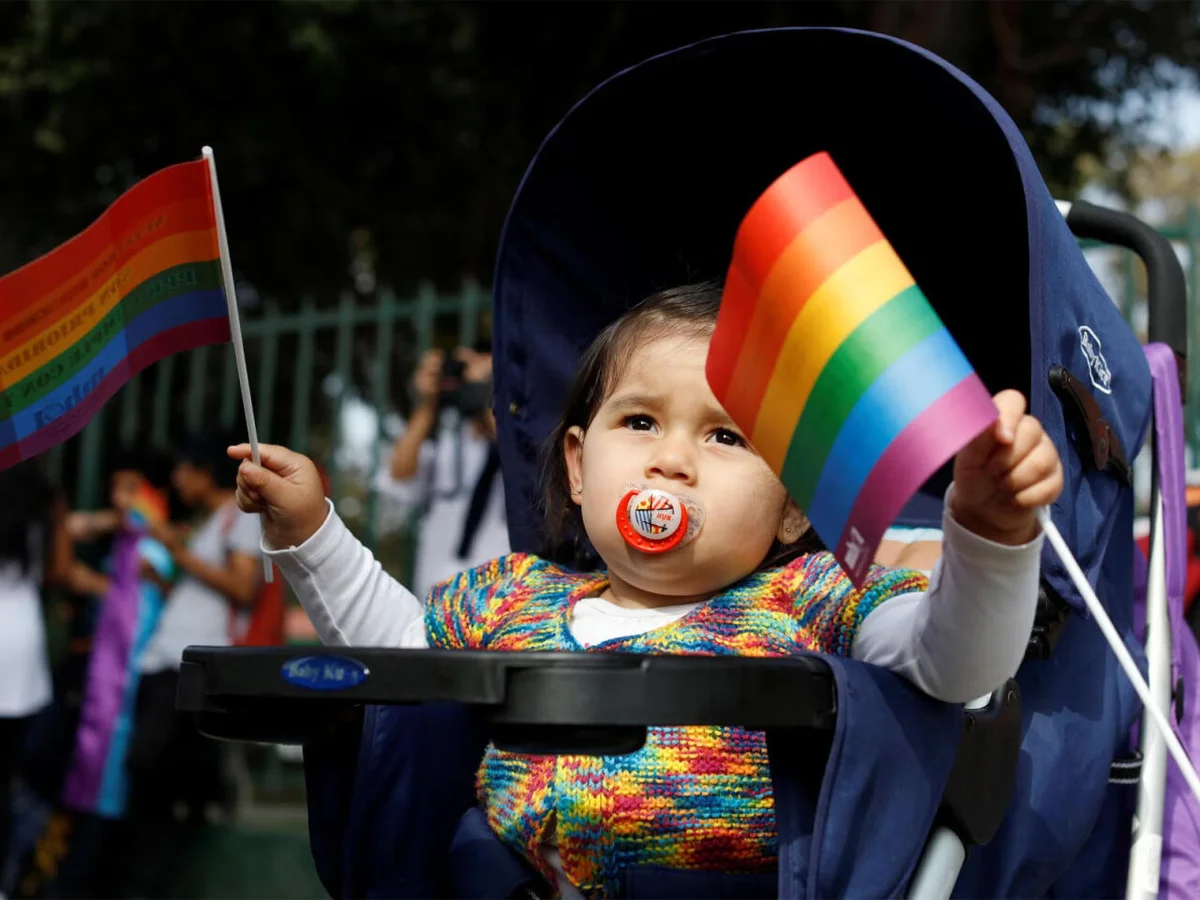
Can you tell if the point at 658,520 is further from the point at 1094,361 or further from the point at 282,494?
the point at 1094,361

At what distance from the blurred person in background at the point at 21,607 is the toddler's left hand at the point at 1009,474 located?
4.22 metres

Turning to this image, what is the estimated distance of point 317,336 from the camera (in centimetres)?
639

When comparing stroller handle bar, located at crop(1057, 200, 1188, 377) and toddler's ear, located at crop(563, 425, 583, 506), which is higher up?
stroller handle bar, located at crop(1057, 200, 1188, 377)

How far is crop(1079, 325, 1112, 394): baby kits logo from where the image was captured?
6.66 feet

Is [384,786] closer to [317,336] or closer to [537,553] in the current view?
[537,553]

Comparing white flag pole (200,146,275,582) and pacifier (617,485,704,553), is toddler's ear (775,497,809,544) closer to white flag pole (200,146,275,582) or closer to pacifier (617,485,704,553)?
pacifier (617,485,704,553)

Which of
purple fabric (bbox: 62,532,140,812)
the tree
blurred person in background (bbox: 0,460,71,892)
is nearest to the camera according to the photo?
blurred person in background (bbox: 0,460,71,892)

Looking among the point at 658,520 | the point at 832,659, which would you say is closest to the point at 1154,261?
the point at 658,520

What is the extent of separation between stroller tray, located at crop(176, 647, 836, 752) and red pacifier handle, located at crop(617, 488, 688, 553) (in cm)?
39

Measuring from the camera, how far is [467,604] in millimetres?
2158

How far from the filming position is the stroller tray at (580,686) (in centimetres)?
145

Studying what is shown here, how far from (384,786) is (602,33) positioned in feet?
23.6

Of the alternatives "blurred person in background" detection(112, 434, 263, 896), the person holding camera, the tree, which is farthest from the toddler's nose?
the tree

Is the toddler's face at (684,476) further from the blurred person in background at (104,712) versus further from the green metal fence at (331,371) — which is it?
the blurred person in background at (104,712)
